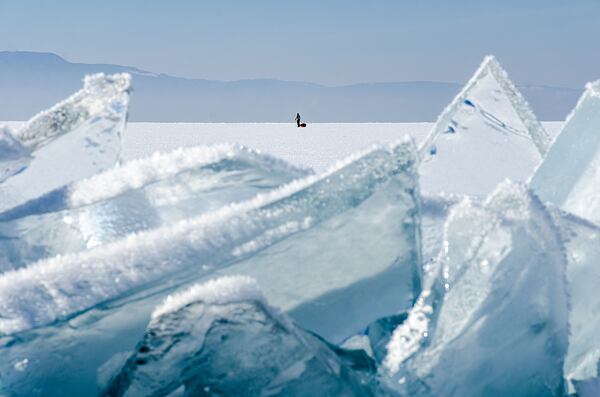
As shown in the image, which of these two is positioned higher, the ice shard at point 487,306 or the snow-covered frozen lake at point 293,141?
the ice shard at point 487,306

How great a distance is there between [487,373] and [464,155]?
590mm

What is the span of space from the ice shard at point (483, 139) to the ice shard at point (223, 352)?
629 mm

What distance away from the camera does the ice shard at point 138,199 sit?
864 mm

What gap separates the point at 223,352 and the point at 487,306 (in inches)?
10.2

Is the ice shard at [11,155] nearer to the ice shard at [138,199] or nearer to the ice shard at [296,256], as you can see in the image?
the ice shard at [138,199]

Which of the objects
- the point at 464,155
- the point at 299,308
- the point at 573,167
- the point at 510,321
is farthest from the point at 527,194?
the point at 464,155

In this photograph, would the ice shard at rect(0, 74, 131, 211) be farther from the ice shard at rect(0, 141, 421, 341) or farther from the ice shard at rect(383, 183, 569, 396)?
the ice shard at rect(383, 183, 569, 396)

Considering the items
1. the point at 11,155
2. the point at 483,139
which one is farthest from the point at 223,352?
the point at 483,139

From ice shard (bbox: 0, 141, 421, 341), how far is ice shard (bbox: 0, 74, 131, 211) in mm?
441

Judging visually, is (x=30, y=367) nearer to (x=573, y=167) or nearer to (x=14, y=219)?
(x=14, y=219)

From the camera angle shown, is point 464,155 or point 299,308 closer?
point 299,308

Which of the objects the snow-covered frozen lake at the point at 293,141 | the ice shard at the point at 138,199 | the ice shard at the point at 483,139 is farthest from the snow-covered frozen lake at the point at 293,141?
the ice shard at the point at 138,199

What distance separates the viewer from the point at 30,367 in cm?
64

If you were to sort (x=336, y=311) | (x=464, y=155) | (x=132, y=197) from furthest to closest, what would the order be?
(x=464, y=155) < (x=132, y=197) < (x=336, y=311)
